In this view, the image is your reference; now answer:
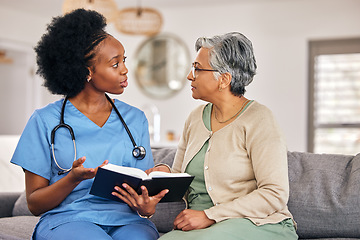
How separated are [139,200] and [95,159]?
271 mm

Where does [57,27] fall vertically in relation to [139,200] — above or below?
above

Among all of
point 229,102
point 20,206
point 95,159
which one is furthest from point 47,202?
→ point 20,206

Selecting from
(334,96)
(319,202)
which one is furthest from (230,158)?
(334,96)

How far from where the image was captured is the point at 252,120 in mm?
1872

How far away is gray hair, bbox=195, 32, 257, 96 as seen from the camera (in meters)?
1.93

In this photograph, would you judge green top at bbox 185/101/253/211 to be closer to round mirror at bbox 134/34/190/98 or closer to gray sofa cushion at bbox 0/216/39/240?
gray sofa cushion at bbox 0/216/39/240

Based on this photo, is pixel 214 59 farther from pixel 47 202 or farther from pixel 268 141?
pixel 47 202

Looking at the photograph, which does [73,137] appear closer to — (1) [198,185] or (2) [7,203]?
(1) [198,185]

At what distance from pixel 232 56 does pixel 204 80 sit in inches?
6.0

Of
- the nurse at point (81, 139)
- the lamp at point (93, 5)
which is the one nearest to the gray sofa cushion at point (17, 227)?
the nurse at point (81, 139)

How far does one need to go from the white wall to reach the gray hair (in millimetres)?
4312

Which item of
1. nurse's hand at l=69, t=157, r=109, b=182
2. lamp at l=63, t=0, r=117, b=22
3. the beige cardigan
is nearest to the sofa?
the beige cardigan

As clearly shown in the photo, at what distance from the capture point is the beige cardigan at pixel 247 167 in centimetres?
176

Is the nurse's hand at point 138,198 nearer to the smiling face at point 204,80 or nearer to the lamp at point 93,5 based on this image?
the smiling face at point 204,80
